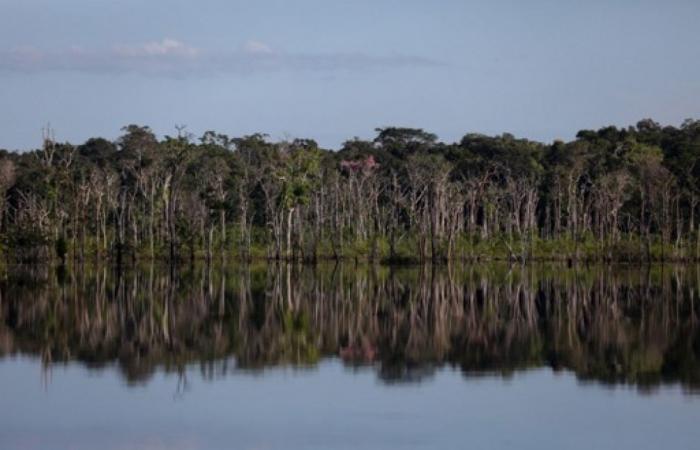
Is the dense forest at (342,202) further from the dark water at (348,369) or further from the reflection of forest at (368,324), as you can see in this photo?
the dark water at (348,369)

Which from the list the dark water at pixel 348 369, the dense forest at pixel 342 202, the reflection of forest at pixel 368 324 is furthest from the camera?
the dense forest at pixel 342 202

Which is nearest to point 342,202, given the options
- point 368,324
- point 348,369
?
point 368,324

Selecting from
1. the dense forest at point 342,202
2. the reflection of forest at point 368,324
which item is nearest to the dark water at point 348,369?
the reflection of forest at point 368,324

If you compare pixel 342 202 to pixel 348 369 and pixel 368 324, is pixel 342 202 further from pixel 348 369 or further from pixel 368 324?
pixel 348 369

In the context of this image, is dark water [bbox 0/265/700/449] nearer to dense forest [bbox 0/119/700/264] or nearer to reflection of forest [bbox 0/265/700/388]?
reflection of forest [bbox 0/265/700/388]

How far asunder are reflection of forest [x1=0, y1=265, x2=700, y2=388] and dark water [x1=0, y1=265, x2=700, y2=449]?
8 cm

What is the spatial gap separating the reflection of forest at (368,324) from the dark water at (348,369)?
0.27 feet

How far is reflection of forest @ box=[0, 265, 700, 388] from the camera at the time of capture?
77.5 feet

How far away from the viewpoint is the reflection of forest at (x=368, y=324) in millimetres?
23609

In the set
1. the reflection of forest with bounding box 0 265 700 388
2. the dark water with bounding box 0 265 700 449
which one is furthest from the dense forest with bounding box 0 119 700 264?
the dark water with bounding box 0 265 700 449

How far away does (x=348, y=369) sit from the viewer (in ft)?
74.0

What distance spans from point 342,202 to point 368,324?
152ft

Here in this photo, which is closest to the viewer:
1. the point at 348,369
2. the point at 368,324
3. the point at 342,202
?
the point at 348,369

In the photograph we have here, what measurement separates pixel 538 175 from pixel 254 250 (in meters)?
19.7
